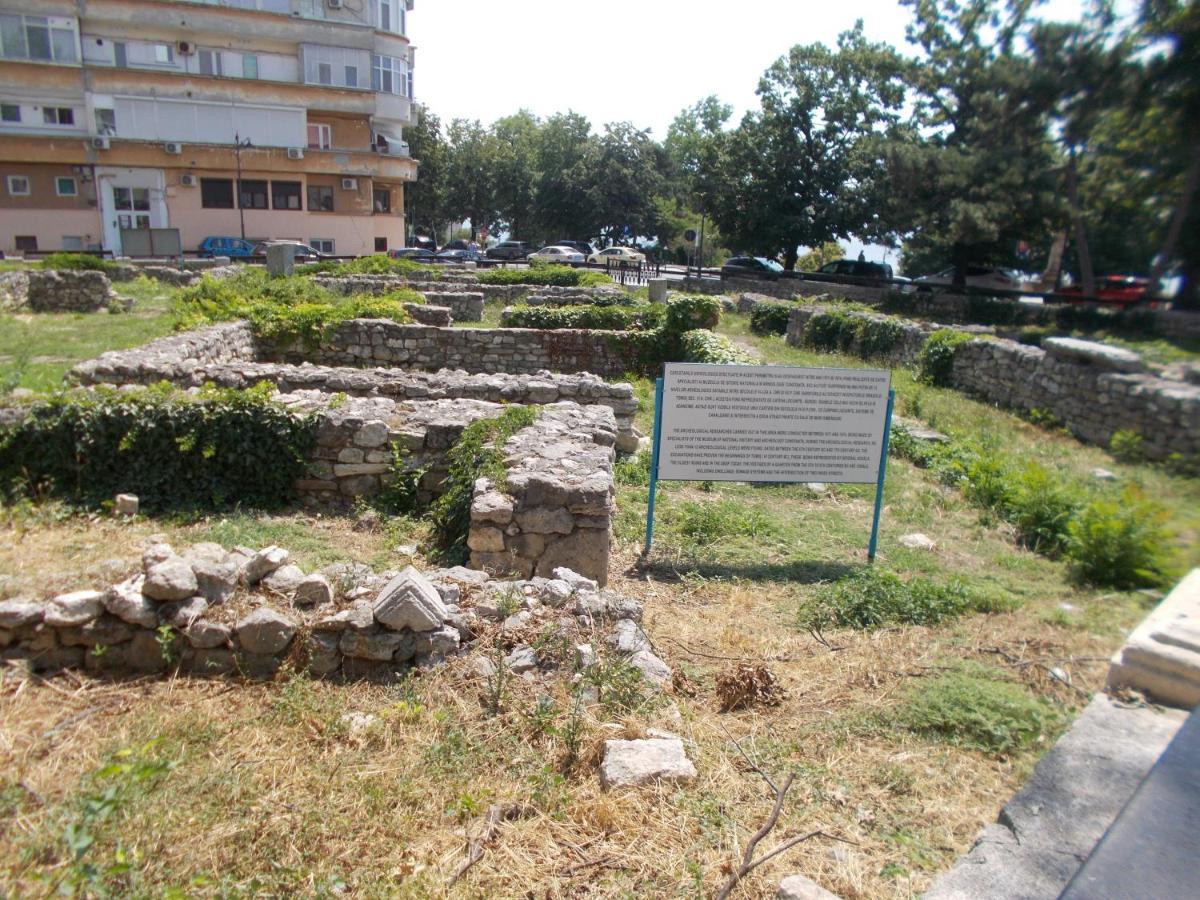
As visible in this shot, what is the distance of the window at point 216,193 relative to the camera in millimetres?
38969

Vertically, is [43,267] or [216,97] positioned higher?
[216,97]

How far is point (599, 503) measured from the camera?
5496 millimetres

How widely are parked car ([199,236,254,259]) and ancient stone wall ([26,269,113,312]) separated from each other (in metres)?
17.6

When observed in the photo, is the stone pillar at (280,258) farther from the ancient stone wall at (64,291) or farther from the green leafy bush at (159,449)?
the green leafy bush at (159,449)

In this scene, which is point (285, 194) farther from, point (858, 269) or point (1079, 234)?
point (1079, 234)

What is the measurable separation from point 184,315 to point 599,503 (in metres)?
10.2

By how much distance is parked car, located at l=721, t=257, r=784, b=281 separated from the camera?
34.2m

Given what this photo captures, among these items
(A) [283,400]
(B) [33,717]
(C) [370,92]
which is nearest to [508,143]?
(C) [370,92]

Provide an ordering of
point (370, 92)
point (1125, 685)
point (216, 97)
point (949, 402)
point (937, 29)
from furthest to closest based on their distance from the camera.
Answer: point (370, 92), point (216, 97), point (949, 402), point (937, 29), point (1125, 685)

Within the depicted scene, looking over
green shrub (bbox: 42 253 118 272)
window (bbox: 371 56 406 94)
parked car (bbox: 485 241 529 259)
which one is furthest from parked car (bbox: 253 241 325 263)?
parked car (bbox: 485 241 529 259)

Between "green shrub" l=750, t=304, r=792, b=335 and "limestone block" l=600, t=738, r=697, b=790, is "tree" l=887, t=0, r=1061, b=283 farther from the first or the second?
"green shrub" l=750, t=304, r=792, b=335

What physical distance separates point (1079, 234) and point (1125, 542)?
71 cm

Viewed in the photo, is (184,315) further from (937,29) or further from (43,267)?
(937,29)

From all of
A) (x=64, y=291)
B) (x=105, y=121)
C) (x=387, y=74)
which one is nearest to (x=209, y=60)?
(x=105, y=121)
